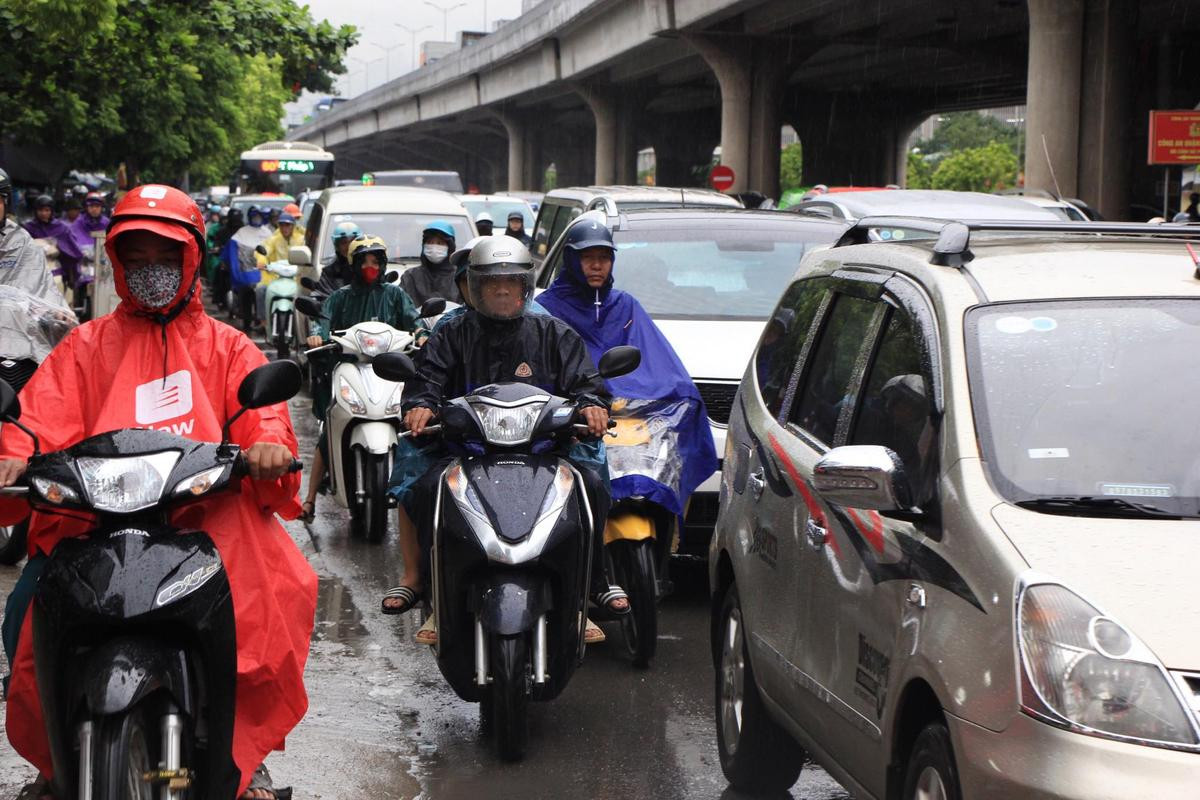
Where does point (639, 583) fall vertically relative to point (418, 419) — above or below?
below

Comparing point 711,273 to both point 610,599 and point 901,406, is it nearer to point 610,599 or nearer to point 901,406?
point 610,599

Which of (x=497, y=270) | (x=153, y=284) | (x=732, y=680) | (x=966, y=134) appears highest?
(x=966, y=134)

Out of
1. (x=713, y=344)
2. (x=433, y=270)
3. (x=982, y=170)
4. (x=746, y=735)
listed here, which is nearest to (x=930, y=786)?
(x=746, y=735)

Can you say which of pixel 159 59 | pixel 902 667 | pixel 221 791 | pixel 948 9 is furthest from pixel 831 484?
pixel 948 9

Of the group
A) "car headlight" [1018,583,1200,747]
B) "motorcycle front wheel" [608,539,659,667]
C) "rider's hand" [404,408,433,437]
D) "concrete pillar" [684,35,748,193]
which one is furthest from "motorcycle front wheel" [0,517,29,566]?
"concrete pillar" [684,35,748,193]

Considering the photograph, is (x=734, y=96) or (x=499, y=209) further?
(x=734, y=96)

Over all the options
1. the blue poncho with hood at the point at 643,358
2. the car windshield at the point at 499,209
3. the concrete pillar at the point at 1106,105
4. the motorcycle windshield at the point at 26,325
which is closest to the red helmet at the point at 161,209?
the blue poncho with hood at the point at 643,358

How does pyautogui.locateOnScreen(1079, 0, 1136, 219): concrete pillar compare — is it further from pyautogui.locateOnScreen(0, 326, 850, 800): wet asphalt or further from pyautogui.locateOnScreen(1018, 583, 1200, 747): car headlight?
pyautogui.locateOnScreen(1018, 583, 1200, 747): car headlight

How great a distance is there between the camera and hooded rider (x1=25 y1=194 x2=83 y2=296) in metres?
20.3

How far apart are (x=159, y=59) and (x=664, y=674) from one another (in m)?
19.9

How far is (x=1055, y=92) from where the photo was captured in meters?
27.3

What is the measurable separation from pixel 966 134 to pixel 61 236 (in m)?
110

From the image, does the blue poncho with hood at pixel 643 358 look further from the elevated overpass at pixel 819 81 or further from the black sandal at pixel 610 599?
the elevated overpass at pixel 819 81

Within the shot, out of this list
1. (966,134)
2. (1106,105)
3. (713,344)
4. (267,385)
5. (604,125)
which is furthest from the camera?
(966,134)
